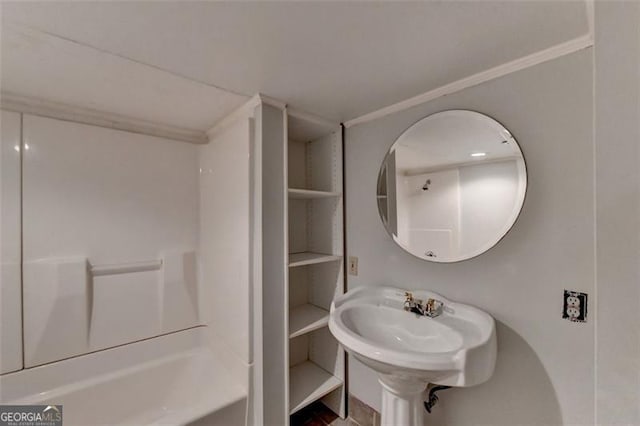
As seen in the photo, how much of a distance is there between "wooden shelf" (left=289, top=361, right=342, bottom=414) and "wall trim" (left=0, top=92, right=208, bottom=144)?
183 cm

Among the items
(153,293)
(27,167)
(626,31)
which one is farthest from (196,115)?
(626,31)

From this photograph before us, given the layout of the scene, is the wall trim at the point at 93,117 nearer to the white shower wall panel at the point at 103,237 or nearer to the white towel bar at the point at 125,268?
the white shower wall panel at the point at 103,237

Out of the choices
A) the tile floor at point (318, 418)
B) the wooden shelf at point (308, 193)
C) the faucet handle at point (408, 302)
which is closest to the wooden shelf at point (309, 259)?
the wooden shelf at point (308, 193)

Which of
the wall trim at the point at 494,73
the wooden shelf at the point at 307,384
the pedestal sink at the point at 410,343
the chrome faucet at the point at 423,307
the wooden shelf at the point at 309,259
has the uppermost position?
the wall trim at the point at 494,73

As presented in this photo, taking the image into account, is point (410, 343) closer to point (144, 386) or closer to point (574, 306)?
point (574, 306)

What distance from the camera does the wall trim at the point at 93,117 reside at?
1.29 m

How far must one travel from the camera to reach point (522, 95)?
3.50ft

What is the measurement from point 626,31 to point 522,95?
0.52 meters

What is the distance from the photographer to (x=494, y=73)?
1.12m

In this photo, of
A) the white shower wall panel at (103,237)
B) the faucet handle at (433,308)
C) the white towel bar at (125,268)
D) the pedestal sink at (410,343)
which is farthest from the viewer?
the white towel bar at (125,268)

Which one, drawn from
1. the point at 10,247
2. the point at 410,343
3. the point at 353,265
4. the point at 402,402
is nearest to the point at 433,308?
the point at 410,343

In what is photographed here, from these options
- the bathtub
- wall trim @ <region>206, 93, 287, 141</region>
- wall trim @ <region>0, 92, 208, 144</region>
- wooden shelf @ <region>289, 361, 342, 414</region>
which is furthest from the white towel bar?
wooden shelf @ <region>289, 361, 342, 414</region>

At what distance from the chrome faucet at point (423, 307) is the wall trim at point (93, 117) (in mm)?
1766

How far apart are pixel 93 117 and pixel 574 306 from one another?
2559 millimetres
